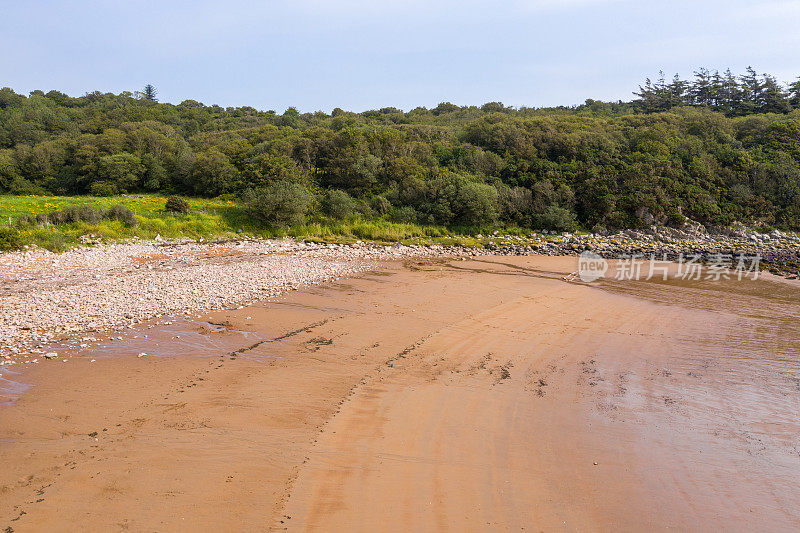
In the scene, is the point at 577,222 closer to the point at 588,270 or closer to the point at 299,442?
the point at 588,270

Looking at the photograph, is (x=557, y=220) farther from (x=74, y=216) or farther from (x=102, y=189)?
(x=102, y=189)

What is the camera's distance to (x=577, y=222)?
98.6ft

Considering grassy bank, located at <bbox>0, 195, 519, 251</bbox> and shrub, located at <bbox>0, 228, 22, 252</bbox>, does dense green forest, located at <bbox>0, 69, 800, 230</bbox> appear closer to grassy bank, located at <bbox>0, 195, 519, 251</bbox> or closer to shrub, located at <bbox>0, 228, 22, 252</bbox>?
grassy bank, located at <bbox>0, 195, 519, 251</bbox>

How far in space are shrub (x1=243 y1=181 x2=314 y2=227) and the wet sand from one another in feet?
51.1

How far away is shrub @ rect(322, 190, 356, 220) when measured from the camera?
2800 cm

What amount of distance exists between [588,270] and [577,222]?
35.6 feet

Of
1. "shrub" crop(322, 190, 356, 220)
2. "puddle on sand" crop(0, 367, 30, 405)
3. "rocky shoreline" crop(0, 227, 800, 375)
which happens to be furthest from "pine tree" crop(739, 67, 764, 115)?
"puddle on sand" crop(0, 367, 30, 405)

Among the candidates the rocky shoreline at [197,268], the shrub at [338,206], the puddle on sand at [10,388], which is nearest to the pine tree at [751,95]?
the rocky shoreline at [197,268]

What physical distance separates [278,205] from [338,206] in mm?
3790

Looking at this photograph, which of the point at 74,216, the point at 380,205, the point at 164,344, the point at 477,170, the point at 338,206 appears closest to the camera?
the point at 164,344

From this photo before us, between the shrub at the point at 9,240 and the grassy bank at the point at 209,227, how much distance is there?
2315mm

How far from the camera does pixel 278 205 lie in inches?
1022

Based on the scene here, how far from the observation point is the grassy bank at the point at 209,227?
22.1 meters

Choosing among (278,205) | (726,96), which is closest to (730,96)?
(726,96)
